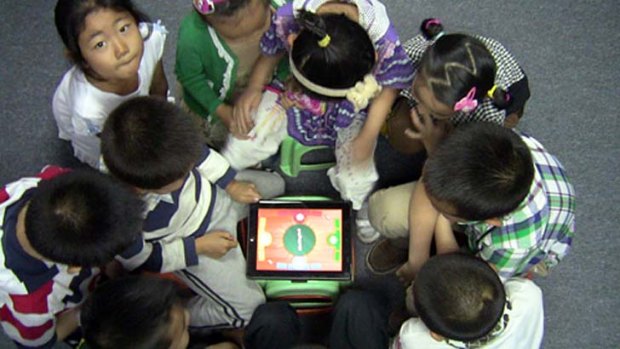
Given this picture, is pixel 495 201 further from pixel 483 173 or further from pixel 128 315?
pixel 128 315

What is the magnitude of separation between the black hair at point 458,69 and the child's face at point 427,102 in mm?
15

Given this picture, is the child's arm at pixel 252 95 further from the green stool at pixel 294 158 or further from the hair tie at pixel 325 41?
the hair tie at pixel 325 41

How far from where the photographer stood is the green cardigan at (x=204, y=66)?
52.8 inches

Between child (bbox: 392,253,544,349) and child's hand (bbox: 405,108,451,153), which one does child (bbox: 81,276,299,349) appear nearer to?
child (bbox: 392,253,544,349)

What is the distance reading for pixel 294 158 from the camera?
160 centimetres

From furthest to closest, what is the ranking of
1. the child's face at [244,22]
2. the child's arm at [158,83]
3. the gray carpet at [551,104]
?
the gray carpet at [551,104]
the child's arm at [158,83]
the child's face at [244,22]

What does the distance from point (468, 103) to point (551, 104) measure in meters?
0.71

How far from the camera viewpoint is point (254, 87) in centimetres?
143

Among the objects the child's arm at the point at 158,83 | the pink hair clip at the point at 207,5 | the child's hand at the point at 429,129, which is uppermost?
the pink hair clip at the point at 207,5

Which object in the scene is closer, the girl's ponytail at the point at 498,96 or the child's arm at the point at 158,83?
the girl's ponytail at the point at 498,96

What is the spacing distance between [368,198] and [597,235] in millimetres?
682

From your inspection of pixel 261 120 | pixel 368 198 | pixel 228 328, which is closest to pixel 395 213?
pixel 368 198

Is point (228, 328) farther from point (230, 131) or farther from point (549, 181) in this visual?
point (549, 181)

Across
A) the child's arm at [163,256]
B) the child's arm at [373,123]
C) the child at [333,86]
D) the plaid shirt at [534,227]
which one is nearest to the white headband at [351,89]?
the child at [333,86]
